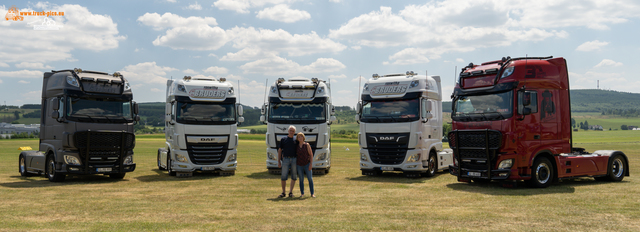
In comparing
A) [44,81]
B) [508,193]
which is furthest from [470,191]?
[44,81]

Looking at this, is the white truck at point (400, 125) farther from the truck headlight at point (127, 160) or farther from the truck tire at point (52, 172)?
the truck tire at point (52, 172)

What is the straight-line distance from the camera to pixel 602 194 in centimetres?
1229

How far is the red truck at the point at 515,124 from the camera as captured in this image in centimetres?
1338

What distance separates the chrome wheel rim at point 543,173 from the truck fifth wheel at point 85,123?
1387 centimetres

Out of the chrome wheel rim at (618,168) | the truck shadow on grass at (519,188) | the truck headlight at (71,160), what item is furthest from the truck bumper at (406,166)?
the truck headlight at (71,160)

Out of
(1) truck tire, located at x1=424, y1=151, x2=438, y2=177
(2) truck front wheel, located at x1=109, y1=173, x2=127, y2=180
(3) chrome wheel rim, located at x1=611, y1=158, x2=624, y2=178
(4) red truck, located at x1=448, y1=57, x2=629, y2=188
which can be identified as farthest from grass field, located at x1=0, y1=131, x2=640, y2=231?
(2) truck front wheel, located at x1=109, y1=173, x2=127, y2=180

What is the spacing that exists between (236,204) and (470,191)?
22.1ft

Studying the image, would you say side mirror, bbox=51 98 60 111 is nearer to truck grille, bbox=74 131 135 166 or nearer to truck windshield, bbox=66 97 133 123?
truck windshield, bbox=66 97 133 123

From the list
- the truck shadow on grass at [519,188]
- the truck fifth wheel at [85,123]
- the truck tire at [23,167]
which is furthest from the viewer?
the truck tire at [23,167]

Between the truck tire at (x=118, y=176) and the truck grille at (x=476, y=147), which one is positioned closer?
the truck grille at (x=476, y=147)

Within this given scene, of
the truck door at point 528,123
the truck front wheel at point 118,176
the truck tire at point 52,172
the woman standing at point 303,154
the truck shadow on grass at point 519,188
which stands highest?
the truck door at point 528,123

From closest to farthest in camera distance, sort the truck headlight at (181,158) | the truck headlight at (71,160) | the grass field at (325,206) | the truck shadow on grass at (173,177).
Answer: the grass field at (325,206) → the truck headlight at (71,160) → the truck shadow on grass at (173,177) → the truck headlight at (181,158)

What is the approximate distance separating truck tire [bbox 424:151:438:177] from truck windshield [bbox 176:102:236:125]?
7.95 metres

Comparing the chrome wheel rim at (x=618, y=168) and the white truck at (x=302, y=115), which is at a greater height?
the white truck at (x=302, y=115)
